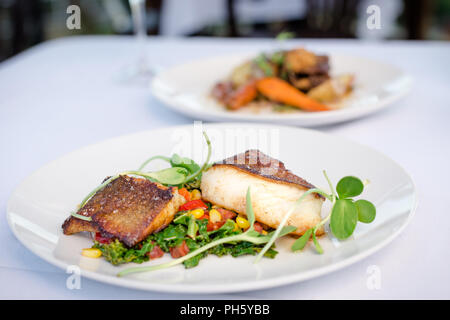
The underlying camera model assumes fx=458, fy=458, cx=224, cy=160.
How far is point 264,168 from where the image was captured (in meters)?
1.54

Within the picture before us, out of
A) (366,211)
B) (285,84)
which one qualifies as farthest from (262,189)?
(285,84)

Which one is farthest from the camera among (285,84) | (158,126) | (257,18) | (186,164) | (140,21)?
(257,18)

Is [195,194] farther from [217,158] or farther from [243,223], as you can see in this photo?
[217,158]

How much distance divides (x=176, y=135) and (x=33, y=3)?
6.37m

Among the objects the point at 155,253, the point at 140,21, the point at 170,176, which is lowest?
the point at 155,253

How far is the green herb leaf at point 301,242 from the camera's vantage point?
1324mm

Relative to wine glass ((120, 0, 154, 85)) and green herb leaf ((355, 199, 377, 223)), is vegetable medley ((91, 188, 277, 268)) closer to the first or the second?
green herb leaf ((355, 199, 377, 223))

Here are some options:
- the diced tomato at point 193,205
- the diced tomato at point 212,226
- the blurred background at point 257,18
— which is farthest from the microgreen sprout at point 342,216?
the blurred background at point 257,18

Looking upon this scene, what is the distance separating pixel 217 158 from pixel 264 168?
47cm

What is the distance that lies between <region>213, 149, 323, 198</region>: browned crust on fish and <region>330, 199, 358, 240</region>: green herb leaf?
101 millimetres

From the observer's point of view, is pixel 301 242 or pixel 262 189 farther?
pixel 262 189

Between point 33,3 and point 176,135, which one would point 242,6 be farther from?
point 176,135

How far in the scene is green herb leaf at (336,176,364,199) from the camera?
1.45m

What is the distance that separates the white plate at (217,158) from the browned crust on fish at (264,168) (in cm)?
19
